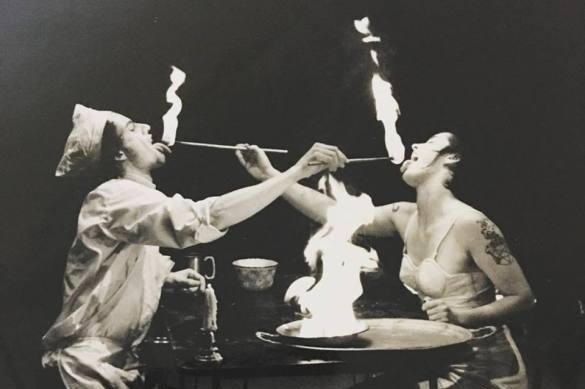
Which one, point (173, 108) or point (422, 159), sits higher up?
point (173, 108)

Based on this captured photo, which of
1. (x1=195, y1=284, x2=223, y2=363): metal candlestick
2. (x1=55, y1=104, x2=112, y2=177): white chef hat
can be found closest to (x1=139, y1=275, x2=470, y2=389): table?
(x1=195, y1=284, x2=223, y2=363): metal candlestick

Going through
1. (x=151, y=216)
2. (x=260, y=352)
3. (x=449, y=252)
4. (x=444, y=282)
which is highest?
(x=151, y=216)

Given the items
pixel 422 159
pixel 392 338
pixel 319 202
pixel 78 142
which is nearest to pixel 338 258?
pixel 319 202

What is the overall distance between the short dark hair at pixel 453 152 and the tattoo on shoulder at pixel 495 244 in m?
0.19

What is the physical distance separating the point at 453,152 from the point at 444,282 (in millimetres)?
493

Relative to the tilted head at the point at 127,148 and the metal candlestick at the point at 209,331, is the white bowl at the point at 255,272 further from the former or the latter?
the tilted head at the point at 127,148

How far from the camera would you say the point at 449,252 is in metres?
2.59

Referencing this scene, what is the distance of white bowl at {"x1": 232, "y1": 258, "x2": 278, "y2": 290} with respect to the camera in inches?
101

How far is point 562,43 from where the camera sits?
2.66m

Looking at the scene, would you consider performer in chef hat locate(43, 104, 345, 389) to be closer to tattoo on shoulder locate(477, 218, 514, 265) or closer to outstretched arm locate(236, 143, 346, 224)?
outstretched arm locate(236, 143, 346, 224)

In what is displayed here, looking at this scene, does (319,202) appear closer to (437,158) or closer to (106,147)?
(437,158)

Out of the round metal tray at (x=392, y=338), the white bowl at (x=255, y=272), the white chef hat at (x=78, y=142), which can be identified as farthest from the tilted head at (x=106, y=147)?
the round metal tray at (x=392, y=338)

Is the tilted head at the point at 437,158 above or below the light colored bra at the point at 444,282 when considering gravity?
above

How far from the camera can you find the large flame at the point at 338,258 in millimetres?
2557
